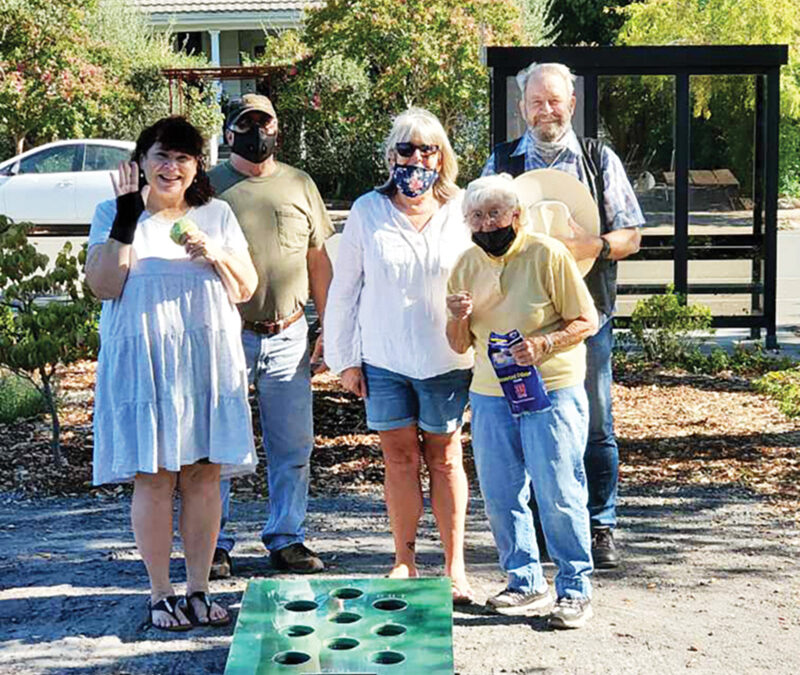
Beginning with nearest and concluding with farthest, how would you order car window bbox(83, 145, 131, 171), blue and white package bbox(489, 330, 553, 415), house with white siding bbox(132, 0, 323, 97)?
blue and white package bbox(489, 330, 553, 415)
car window bbox(83, 145, 131, 171)
house with white siding bbox(132, 0, 323, 97)

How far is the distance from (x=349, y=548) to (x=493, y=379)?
1.63 meters

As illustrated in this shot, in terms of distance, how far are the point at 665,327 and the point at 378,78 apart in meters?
15.6

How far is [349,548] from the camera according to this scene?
21.3ft

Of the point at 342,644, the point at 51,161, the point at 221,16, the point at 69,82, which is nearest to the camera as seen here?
the point at 342,644

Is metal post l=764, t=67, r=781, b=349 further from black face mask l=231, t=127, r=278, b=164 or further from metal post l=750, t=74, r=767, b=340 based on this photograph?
black face mask l=231, t=127, r=278, b=164

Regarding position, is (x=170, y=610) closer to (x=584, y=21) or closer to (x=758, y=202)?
(x=758, y=202)

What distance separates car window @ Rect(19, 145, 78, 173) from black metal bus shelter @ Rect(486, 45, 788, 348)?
543 inches

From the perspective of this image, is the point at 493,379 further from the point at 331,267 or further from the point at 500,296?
the point at 331,267

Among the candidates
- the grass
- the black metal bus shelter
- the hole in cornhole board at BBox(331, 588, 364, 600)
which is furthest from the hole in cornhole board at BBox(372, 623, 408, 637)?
the black metal bus shelter

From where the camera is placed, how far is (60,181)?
23.1 metres

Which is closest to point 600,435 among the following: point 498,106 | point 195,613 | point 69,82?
point 195,613

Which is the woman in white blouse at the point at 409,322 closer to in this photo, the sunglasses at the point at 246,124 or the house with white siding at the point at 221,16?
the sunglasses at the point at 246,124

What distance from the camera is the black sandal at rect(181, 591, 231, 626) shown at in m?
5.31

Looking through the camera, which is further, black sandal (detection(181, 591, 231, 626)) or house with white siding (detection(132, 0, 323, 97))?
house with white siding (detection(132, 0, 323, 97))
